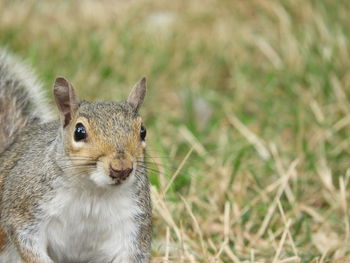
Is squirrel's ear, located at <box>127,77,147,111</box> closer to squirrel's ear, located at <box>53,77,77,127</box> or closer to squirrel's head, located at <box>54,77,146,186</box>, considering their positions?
squirrel's head, located at <box>54,77,146,186</box>

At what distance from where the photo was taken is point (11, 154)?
9.96 ft

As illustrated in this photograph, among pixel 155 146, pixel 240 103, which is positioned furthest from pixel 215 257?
pixel 240 103

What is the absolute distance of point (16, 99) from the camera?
3.38 metres

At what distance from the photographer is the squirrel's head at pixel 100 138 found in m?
2.46

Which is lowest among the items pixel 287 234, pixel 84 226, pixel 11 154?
pixel 287 234

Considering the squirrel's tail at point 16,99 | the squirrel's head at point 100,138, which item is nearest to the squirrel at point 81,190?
the squirrel's head at point 100,138

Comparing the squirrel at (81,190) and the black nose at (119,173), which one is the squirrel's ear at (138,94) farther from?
the black nose at (119,173)

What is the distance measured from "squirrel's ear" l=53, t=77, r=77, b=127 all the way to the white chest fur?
0.79 feet

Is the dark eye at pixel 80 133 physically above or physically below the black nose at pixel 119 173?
above

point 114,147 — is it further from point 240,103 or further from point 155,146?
point 240,103

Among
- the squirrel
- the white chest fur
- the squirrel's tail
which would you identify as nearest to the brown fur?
the squirrel

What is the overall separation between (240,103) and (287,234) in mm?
1713

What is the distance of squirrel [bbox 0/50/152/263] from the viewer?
2.52 metres

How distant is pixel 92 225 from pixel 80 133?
0.32 meters
